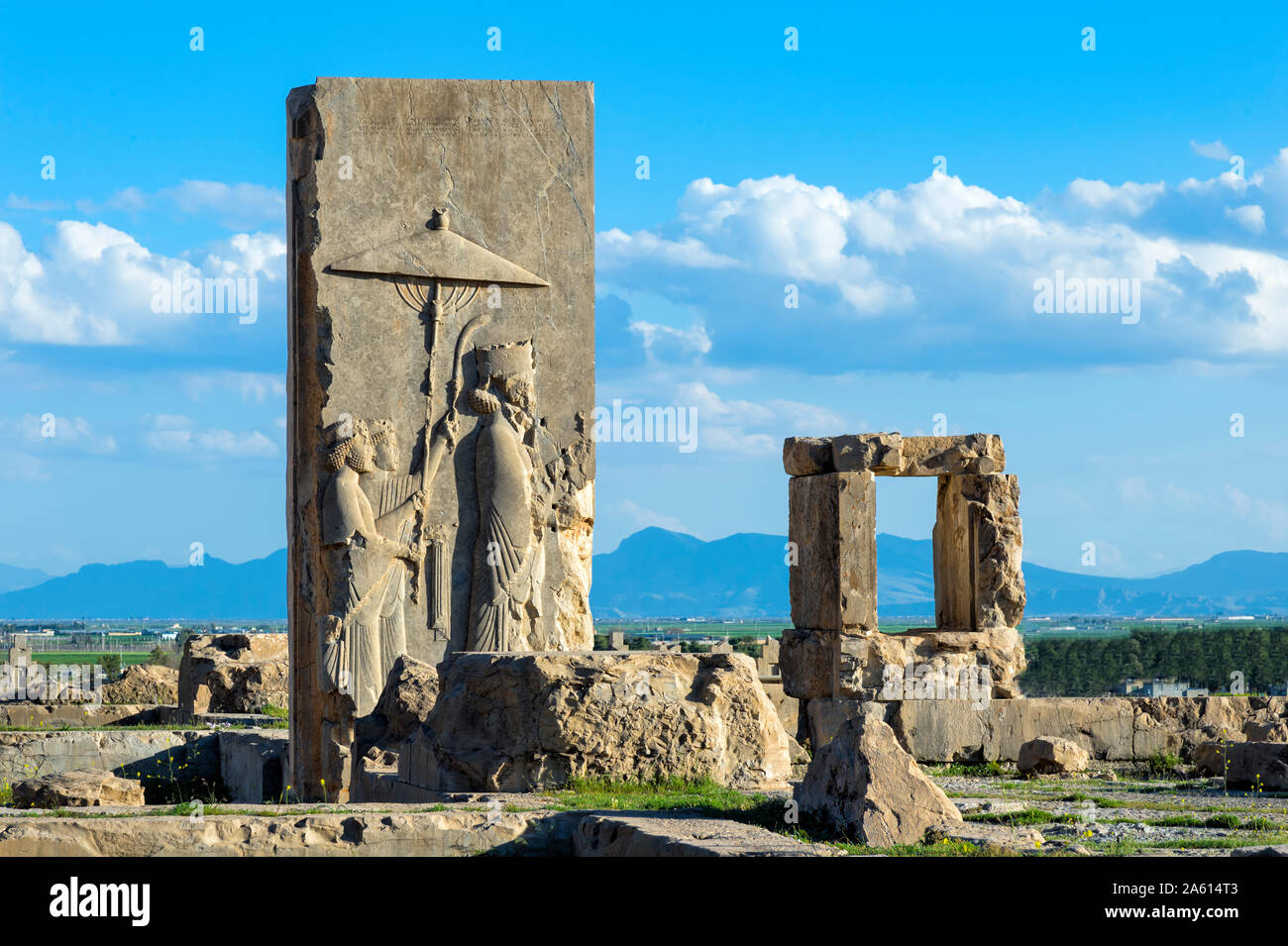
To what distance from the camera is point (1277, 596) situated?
7298 inches

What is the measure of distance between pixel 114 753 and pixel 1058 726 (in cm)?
819

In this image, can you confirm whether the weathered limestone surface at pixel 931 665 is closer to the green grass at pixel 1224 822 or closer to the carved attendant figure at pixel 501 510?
the carved attendant figure at pixel 501 510

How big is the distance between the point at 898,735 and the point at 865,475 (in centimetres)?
270

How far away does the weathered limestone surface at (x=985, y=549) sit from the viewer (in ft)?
49.7

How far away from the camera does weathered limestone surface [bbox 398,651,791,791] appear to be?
8.18m

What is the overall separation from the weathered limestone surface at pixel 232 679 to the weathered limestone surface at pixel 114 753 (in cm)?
234

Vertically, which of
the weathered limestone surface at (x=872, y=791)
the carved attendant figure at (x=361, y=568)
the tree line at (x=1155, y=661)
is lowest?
the tree line at (x=1155, y=661)

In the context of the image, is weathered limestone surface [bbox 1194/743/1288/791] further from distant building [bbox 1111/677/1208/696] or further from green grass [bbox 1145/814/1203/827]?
distant building [bbox 1111/677/1208/696]

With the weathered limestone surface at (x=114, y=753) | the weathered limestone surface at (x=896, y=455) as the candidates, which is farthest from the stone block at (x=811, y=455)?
the weathered limestone surface at (x=114, y=753)

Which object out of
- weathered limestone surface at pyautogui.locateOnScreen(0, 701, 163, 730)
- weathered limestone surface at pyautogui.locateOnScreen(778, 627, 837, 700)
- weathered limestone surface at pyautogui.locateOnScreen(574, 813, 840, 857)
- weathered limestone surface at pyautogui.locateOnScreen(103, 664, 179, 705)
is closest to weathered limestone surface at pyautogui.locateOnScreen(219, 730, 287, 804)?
weathered limestone surface at pyautogui.locateOnScreen(0, 701, 163, 730)

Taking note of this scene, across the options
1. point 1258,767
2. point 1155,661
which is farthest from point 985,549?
point 1155,661
